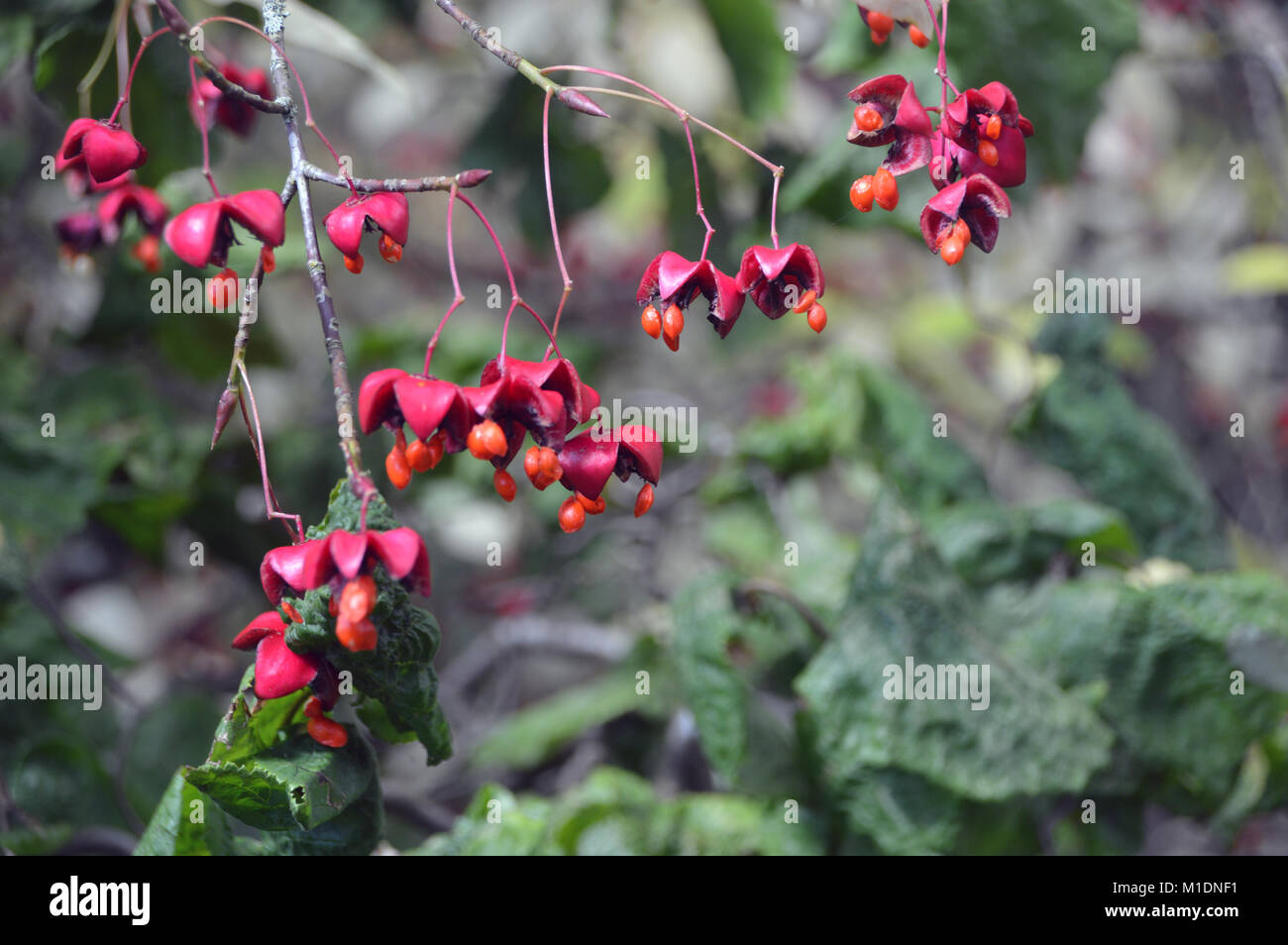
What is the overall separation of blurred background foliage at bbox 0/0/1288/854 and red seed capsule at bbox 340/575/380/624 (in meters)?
0.42

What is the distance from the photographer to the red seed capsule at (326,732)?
0.79 metres

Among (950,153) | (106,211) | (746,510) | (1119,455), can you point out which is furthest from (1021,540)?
(106,211)

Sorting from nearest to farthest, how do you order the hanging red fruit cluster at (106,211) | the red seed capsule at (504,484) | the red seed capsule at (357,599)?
1. the red seed capsule at (357,599)
2. the red seed capsule at (504,484)
3. the hanging red fruit cluster at (106,211)

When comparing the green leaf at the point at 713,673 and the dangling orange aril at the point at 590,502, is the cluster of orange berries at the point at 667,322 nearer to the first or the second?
→ the dangling orange aril at the point at 590,502

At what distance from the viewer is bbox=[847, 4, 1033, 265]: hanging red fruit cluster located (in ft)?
2.53

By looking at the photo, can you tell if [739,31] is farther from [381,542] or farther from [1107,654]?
[381,542]

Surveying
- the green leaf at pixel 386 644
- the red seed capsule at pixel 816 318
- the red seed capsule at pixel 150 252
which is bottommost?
the green leaf at pixel 386 644

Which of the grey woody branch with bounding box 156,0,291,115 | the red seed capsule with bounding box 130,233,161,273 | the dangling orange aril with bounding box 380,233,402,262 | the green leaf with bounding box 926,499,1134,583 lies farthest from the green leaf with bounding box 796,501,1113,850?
the red seed capsule with bounding box 130,233,161,273

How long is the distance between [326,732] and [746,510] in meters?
1.22

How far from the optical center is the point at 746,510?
75.2 inches

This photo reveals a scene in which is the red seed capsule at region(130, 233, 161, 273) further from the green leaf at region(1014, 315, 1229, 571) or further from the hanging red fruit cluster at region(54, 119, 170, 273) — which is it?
the green leaf at region(1014, 315, 1229, 571)

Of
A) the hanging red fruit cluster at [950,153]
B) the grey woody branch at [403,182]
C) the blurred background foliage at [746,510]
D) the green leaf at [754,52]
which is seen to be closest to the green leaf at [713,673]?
the blurred background foliage at [746,510]

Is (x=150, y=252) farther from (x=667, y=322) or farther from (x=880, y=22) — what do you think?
(x=880, y=22)

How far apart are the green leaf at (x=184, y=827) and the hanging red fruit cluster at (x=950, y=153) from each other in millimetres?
770
